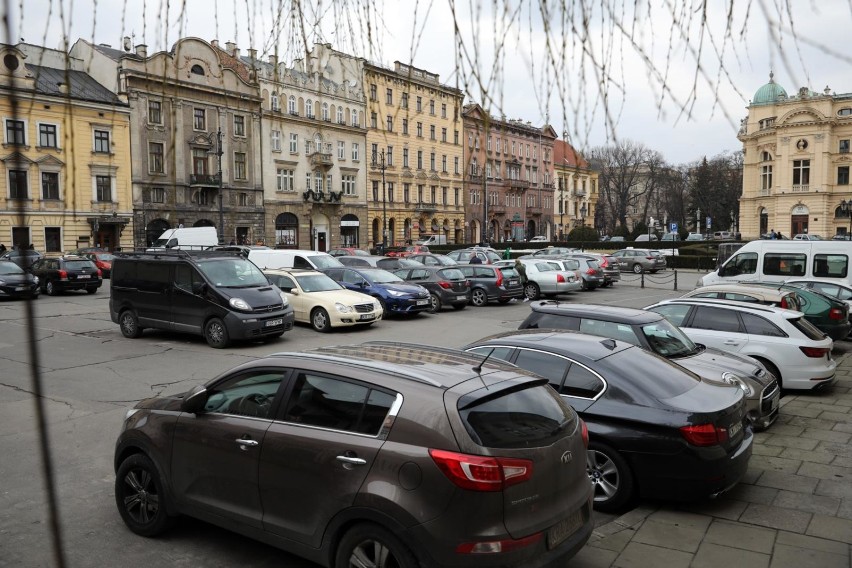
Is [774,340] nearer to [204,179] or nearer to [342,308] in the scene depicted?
[342,308]

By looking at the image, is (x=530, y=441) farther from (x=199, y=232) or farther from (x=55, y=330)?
(x=199, y=232)

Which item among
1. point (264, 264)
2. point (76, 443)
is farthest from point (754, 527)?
point (264, 264)

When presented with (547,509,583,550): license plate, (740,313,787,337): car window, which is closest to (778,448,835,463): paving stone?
(740,313,787,337): car window

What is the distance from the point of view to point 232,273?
15.7 m

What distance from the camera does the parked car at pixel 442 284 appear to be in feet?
73.8

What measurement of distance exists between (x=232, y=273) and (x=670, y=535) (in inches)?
489

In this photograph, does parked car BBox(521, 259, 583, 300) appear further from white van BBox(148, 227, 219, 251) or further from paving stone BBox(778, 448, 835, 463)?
paving stone BBox(778, 448, 835, 463)

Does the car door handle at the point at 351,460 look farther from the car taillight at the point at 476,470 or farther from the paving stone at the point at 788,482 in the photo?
the paving stone at the point at 788,482

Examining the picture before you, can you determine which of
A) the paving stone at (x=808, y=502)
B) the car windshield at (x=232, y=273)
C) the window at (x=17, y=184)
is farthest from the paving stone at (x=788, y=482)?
the car windshield at (x=232, y=273)

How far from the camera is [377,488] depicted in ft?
12.8

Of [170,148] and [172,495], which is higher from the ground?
[170,148]

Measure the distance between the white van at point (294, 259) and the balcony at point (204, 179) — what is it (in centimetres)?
2359

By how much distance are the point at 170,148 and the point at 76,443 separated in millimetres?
6869

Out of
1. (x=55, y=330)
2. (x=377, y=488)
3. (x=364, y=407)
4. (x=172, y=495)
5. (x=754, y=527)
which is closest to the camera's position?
(x=377, y=488)
